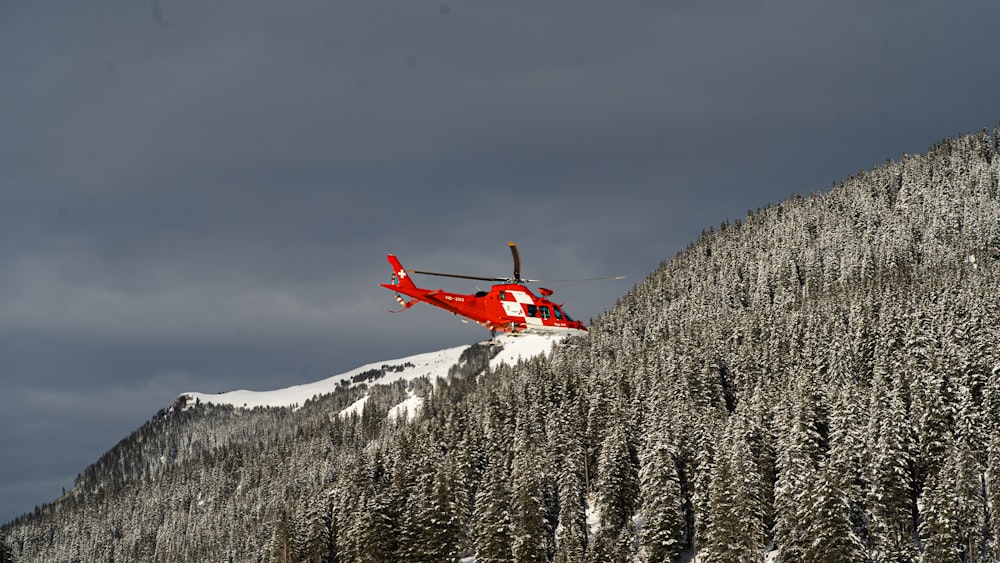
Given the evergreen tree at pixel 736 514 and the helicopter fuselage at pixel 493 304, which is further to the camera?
the evergreen tree at pixel 736 514

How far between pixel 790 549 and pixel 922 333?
4901cm

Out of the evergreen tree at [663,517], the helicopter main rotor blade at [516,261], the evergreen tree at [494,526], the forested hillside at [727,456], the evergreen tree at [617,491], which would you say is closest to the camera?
the helicopter main rotor blade at [516,261]

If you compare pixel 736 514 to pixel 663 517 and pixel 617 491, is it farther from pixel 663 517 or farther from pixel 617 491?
pixel 617 491

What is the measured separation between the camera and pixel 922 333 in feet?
341

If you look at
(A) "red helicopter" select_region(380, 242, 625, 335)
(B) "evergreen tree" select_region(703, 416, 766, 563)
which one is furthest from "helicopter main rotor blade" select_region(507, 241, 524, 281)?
(B) "evergreen tree" select_region(703, 416, 766, 563)

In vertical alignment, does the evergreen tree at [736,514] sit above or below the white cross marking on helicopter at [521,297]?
below

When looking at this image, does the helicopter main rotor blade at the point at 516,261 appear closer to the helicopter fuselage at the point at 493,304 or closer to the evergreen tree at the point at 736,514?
the helicopter fuselage at the point at 493,304

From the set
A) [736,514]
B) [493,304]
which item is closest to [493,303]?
[493,304]

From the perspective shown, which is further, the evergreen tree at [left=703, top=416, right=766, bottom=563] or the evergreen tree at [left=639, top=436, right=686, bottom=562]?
the evergreen tree at [left=639, top=436, right=686, bottom=562]

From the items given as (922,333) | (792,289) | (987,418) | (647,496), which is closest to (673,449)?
(647,496)

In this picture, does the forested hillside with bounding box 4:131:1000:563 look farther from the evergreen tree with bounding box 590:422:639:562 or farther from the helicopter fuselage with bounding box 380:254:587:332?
the helicopter fuselage with bounding box 380:254:587:332

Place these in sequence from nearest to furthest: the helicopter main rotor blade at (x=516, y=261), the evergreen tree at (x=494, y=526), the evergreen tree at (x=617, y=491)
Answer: the helicopter main rotor blade at (x=516, y=261)
the evergreen tree at (x=494, y=526)
the evergreen tree at (x=617, y=491)

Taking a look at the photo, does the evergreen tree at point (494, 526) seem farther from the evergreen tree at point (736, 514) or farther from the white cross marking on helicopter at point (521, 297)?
the white cross marking on helicopter at point (521, 297)

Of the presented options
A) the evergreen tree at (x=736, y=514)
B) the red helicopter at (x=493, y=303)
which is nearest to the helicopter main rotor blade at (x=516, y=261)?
the red helicopter at (x=493, y=303)
